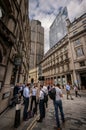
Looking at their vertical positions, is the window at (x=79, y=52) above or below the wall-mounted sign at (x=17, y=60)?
above

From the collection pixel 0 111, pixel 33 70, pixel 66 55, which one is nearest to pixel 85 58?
pixel 66 55

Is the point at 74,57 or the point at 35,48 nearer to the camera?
the point at 74,57

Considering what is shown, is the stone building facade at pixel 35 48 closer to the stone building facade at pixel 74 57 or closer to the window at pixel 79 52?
the stone building facade at pixel 74 57

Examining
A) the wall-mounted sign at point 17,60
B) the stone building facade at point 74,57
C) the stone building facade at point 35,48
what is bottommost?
the wall-mounted sign at point 17,60

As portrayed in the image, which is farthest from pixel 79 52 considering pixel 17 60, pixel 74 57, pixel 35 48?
pixel 35 48

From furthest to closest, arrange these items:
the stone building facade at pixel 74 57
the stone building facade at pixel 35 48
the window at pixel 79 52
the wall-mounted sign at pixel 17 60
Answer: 1. the stone building facade at pixel 35 48
2. the window at pixel 79 52
3. the stone building facade at pixel 74 57
4. the wall-mounted sign at pixel 17 60

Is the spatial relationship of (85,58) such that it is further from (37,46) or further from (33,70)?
(37,46)

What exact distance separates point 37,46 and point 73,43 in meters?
39.7

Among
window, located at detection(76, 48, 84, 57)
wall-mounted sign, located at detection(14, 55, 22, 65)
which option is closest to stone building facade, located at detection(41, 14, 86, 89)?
window, located at detection(76, 48, 84, 57)

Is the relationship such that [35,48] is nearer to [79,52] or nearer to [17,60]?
[79,52]

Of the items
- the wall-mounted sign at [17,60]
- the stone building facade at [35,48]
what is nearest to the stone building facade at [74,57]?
the wall-mounted sign at [17,60]

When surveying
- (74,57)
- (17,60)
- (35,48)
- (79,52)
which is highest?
(35,48)

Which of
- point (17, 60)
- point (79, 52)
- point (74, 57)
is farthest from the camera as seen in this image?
point (74, 57)

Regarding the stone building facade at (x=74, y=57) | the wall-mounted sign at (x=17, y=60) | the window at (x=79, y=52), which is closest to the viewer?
the wall-mounted sign at (x=17, y=60)
